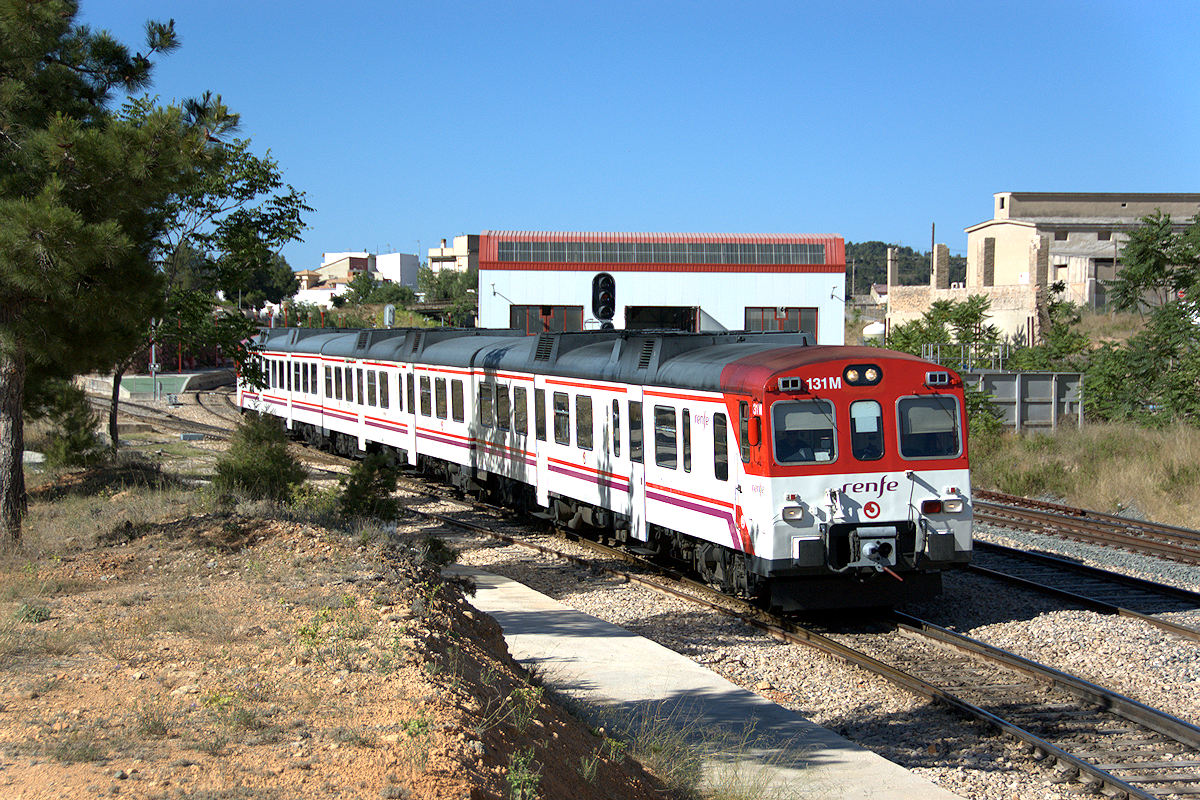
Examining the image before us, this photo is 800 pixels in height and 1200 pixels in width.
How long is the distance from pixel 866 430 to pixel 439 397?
1225 cm

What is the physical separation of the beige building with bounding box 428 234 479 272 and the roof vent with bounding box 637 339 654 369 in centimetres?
9391

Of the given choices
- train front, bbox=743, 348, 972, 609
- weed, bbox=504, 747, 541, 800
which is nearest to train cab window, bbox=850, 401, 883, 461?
train front, bbox=743, 348, 972, 609

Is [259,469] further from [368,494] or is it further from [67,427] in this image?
[67,427]

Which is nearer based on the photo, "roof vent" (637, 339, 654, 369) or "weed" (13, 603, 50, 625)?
"weed" (13, 603, 50, 625)

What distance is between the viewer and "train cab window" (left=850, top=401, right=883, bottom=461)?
10.6 m

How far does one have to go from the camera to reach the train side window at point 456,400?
20.3 metres

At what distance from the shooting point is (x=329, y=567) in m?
10.1

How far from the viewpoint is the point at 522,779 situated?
5.06m

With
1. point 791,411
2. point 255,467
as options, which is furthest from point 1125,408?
point 255,467

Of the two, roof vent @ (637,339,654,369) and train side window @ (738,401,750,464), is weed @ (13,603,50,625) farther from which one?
roof vent @ (637,339,654,369)

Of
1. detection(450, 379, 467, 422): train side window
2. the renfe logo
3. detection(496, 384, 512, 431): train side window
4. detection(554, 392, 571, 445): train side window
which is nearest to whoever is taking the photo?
the renfe logo

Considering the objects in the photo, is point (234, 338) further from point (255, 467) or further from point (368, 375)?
point (368, 375)

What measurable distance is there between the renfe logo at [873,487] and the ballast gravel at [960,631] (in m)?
1.67

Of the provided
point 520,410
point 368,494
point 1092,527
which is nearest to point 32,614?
point 368,494
